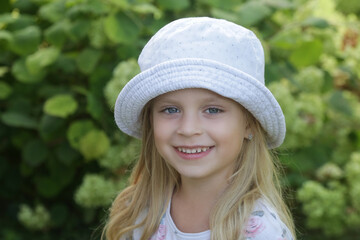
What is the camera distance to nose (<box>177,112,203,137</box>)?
5.39ft

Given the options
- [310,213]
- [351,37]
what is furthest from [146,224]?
[351,37]

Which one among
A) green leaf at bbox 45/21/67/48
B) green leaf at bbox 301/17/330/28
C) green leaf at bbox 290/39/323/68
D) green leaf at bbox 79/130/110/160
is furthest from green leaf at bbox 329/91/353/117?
green leaf at bbox 45/21/67/48

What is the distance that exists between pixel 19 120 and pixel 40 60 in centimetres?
35

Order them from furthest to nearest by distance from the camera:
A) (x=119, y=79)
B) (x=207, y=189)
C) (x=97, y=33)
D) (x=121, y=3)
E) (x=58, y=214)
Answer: (x=58, y=214), (x=97, y=33), (x=121, y=3), (x=119, y=79), (x=207, y=189)

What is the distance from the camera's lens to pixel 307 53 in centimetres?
312

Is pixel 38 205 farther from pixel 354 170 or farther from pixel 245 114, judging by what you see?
pixel 245 114

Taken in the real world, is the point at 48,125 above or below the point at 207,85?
below

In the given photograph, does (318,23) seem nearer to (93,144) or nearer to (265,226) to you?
(93,144)

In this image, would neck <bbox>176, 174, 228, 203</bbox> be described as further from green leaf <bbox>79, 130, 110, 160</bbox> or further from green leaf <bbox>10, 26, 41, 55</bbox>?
green leaf <bbox>10, 26, 41, 55</bbox>

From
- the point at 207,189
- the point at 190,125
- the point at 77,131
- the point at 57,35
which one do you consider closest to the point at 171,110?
the point at 190,125

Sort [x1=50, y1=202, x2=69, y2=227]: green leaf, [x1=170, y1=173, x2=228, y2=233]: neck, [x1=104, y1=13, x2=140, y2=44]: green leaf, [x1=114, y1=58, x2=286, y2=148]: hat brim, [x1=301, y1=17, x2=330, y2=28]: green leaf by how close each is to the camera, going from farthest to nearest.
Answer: [x1=50, y1=202, x2=69, y2=227]: green leaf < [x1=301, y1=17, x2=330, y2=28]: green leaf < [x1=104, y1=13, x2=140, y2=44]: green leaf < [x1=170, y1=173, x2=228, y2=233]: neck < [x1=114, y1=58, x2=286, y2=148]: hat brim

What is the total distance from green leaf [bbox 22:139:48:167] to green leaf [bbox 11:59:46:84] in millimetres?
343

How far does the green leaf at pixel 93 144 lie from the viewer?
2.96m

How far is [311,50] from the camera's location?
311 centimetres
